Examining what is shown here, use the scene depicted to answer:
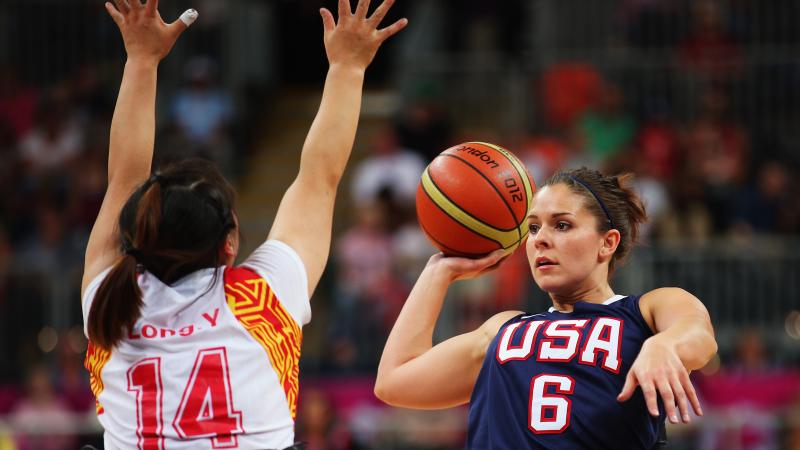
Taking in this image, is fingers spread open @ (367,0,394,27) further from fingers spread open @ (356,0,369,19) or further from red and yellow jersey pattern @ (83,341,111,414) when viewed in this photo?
red and yellow jersey pattern @ (83,341,111,414)

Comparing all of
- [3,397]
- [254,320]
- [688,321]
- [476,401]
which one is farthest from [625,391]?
[3,397]

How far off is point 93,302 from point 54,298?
30.6 feet

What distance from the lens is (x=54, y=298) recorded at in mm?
12758

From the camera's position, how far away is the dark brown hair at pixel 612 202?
179 inches

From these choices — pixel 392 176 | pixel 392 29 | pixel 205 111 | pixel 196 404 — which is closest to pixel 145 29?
pixel 392 29

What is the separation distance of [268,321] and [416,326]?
1.04 meters

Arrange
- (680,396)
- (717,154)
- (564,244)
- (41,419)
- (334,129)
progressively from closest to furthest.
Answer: (680,396) → (334,129) → (564,244) → (41,419) → (717,154)

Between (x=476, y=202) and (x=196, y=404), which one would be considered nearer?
(x=196, y=404)

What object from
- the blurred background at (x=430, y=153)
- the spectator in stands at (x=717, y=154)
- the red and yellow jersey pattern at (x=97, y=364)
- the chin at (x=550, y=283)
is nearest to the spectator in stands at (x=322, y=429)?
the blurred background at (x=430, y=153)

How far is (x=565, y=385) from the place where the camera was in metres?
4.25

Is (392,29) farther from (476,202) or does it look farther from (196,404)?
(196,404)

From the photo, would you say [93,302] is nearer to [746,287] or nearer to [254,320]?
[254,320]

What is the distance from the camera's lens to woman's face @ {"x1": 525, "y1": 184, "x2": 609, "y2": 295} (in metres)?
4.48

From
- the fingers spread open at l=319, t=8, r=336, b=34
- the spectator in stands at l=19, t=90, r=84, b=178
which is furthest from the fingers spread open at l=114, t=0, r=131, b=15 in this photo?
the spectator in stands at l=19, t=90, r=84, b=178
